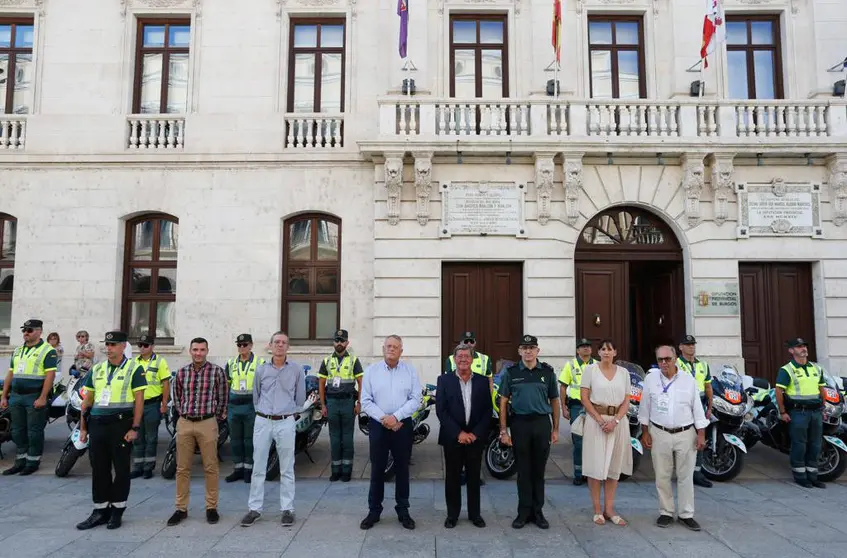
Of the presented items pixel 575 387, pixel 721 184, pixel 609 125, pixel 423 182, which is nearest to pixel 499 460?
pixel 575 387

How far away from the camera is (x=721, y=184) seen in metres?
12.9

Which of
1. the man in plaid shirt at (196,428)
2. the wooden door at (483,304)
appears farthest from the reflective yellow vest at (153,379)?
the wooden door at (483,304)

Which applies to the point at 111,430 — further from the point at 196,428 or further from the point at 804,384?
the point at 804,384

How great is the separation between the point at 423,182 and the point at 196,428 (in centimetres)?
831

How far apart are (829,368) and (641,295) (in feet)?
15.0

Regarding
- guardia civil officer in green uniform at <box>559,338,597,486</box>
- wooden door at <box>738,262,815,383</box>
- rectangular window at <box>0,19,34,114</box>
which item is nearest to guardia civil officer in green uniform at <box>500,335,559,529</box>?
guardia civil officer in green uniform at <box>559,338,597,486</box>

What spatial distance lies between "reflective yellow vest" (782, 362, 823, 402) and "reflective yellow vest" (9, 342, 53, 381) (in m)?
11.2

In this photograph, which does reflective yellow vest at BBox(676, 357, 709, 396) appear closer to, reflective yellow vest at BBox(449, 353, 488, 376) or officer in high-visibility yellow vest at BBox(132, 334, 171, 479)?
reflective yellow vest at BBox(449, 353, 488, 376)

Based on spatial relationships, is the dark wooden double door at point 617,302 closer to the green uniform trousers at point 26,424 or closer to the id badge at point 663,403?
the id badge at point 663,403

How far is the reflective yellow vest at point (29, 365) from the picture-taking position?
8.31 meters

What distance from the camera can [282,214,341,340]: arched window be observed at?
13766 mm

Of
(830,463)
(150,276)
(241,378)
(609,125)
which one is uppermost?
(609,125)

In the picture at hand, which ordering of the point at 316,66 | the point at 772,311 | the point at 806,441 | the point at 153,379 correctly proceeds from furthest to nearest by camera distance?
the point at 316,66, the point at 772,311, the point at 153,379, the point at 806,441

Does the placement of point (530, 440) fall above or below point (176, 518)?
above
